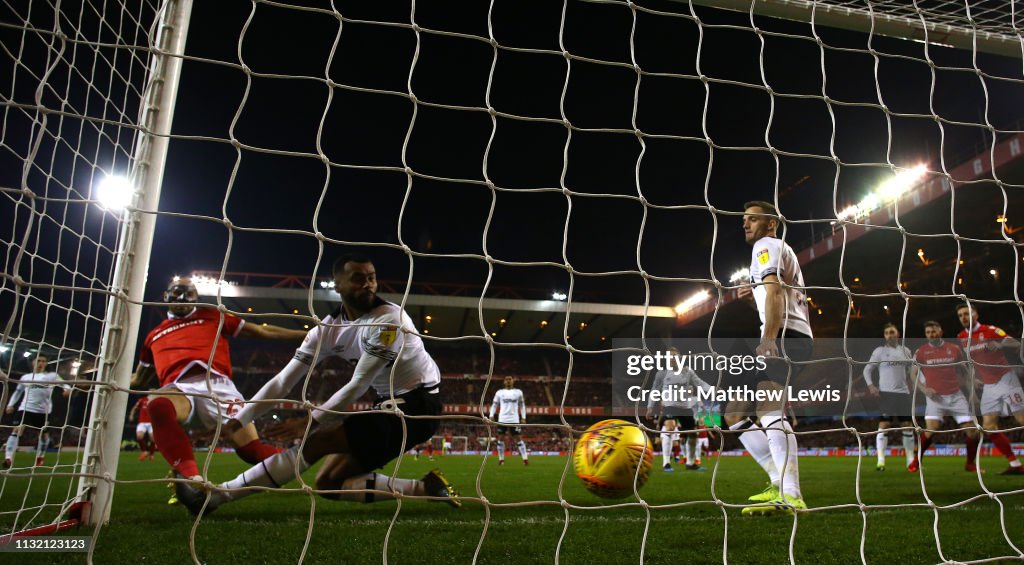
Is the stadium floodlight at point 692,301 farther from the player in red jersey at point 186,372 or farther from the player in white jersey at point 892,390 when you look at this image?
the player in red jersey at point 186,372

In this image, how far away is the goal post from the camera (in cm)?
288

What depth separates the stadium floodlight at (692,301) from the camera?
26.8m

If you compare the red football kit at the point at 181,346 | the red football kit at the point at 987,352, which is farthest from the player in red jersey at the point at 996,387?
the red football kit at the point at 181,346

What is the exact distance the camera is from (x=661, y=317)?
30.0 metres

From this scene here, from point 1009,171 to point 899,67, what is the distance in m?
3.74

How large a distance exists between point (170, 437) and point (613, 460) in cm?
258

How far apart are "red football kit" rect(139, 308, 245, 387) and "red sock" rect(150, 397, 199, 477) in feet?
1.11

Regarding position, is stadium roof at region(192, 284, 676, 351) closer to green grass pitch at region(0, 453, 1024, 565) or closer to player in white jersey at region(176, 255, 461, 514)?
green grass pitch at region(0, 453, 1024, 565)

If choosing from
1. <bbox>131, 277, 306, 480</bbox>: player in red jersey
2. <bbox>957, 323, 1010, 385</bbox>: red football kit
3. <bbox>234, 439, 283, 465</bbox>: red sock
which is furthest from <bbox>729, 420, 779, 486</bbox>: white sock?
<bbox>957, 323, 1010, 385</bbox>: red football kit

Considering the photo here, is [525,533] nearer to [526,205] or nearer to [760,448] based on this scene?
[760,448]

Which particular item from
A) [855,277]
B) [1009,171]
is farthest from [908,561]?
[855,277]

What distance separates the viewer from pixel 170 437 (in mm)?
3686

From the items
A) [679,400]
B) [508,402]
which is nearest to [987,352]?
[679,400]

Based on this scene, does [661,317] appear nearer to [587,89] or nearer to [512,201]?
[512,201]
